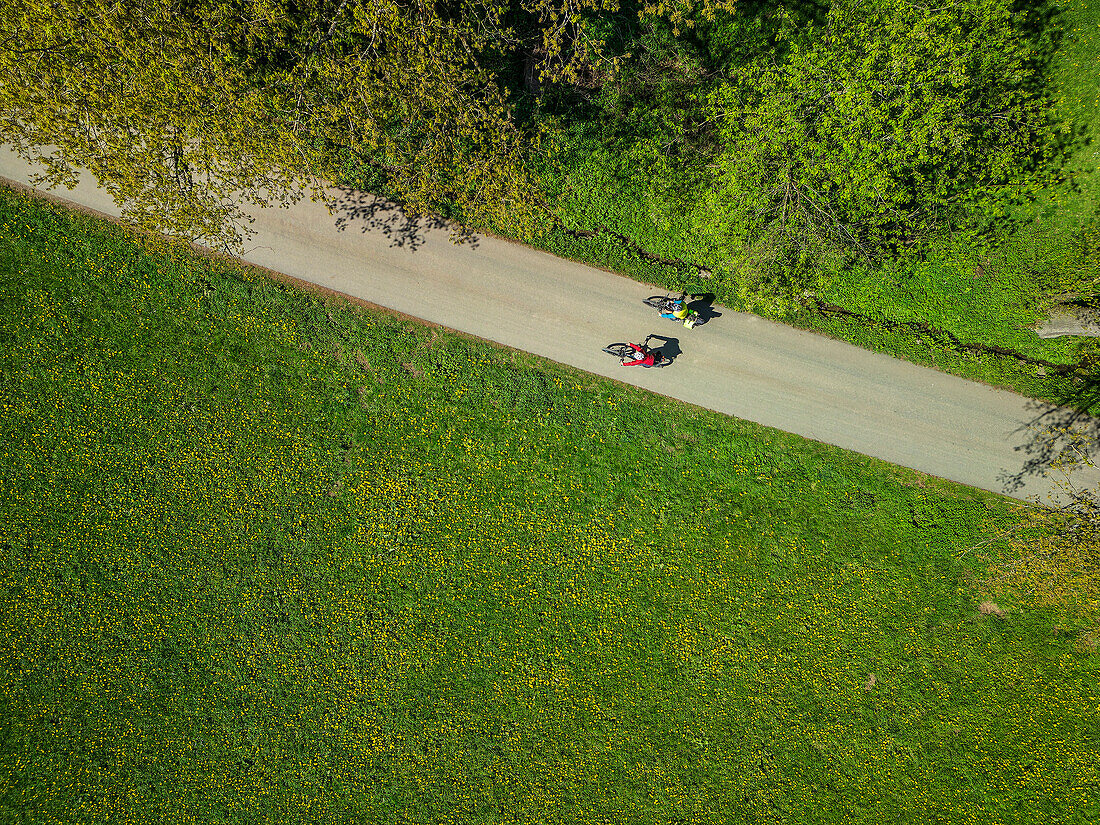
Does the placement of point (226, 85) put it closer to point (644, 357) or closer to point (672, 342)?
point (644, 357)

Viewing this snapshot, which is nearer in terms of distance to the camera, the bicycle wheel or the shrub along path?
the bicycle wheel

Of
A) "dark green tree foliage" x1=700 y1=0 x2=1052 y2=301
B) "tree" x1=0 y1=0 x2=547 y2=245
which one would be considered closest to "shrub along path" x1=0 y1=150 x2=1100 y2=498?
"dark green tree foliage" x1=700 y1=0 x2=1052 y2=301

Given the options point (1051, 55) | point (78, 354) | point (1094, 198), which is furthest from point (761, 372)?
point (78, 354)

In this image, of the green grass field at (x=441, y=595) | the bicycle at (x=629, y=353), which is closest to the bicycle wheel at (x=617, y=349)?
the bicycle at (x=629, y=353)

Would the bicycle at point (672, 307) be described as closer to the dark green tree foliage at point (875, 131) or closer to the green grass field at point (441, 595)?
the dark green tree foliage at point (875, 131)

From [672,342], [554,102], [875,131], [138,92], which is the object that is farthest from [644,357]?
[138,92]

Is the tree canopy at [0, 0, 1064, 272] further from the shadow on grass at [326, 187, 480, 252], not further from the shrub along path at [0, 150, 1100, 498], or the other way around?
the shrub along path at [0, 150, 1100, 498]

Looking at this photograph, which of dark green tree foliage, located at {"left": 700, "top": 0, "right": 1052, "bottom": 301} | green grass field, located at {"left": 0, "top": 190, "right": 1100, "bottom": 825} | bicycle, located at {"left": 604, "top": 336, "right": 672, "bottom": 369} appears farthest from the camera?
bicycle, located at {"left": 604, "top": 336, "right": 672, "bottom": 369}
